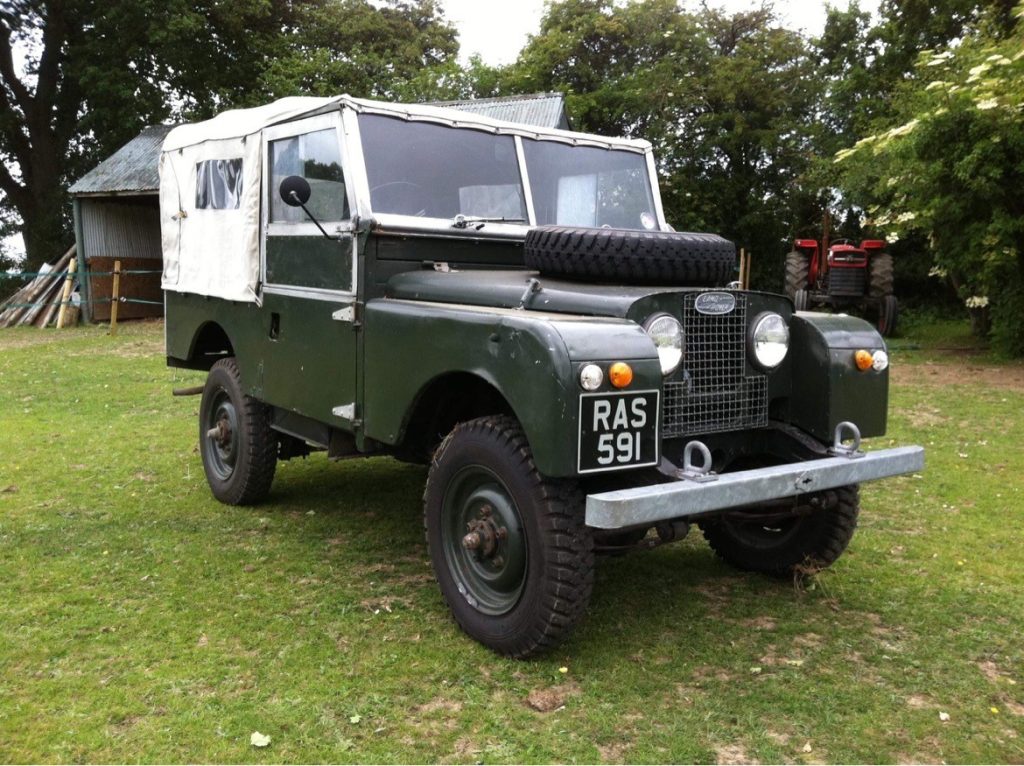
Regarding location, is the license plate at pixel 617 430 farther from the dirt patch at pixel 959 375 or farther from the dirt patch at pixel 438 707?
the dirt patch at pixel 959 375

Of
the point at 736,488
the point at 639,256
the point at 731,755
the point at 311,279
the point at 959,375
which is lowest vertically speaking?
the point at 731,755

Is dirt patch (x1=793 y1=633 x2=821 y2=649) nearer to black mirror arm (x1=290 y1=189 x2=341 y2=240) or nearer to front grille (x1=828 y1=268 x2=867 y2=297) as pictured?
black mirror arm (x1=290 y1=189 x2=341 y2=240)

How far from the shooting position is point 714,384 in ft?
12.1

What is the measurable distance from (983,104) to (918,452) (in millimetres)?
8557

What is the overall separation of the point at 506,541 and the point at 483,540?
0.10 metres

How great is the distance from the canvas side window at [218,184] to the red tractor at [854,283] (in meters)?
12.5

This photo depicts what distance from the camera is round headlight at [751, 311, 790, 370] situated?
12.3 ft

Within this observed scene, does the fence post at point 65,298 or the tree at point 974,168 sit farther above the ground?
the tree at point 974,168

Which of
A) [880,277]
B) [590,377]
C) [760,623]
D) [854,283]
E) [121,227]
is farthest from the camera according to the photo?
[121,227]

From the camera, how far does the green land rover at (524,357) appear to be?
3.19 meters

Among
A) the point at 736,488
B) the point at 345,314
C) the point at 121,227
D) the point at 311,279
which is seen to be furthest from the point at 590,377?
the point at 121,227

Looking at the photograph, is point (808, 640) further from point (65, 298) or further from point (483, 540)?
point (65, 298)

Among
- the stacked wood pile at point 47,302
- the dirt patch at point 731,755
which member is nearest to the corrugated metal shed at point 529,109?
the stacked wood pile at point 47,302

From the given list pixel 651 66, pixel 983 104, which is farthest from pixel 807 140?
pixel 983 104
